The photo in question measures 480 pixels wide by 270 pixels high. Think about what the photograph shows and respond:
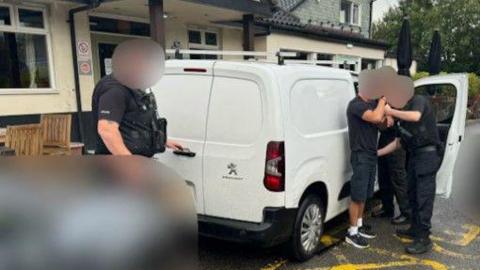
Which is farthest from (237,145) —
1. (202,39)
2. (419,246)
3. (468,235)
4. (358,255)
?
(202,39)

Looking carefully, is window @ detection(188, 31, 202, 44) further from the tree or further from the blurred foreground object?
the tree

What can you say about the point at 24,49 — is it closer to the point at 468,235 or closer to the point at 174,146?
the point at 174,146

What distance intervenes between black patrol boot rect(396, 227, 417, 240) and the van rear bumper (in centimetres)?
170

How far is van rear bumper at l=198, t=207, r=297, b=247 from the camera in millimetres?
3641

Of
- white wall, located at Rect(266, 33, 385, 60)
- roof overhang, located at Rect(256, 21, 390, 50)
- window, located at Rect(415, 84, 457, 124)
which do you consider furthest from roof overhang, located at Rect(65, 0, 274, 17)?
window, located at Rect(415, 84, 457, 124)

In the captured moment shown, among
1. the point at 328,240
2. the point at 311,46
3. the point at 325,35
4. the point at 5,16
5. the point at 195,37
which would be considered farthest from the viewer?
the point at 325,35

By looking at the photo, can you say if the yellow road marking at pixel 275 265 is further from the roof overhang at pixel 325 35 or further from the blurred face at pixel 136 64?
the roof overhang at pixel 325 35

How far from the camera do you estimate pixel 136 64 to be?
337 centimetres

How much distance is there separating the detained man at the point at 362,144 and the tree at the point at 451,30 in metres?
24.6

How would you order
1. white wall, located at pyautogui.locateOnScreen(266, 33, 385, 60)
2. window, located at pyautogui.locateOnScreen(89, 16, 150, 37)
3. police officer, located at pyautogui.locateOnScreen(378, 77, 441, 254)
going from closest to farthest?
police officer, located at pyautogui.locateOnScreen(378, 77, 441, 254) → window, located at pyautogui.locateOnScreen(89, 16, 150, 37) → white wall, located at pyautogui.locateOnScreen(266, 33, 385, 60)

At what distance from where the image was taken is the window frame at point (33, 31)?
27.2 feet

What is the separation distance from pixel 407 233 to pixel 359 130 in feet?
4.48

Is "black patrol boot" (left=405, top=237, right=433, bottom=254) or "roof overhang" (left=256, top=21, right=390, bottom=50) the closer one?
"black patrol boot" (left=405, top=237, right=433, bottom=254)

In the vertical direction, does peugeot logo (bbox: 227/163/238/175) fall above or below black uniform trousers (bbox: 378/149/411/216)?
above
